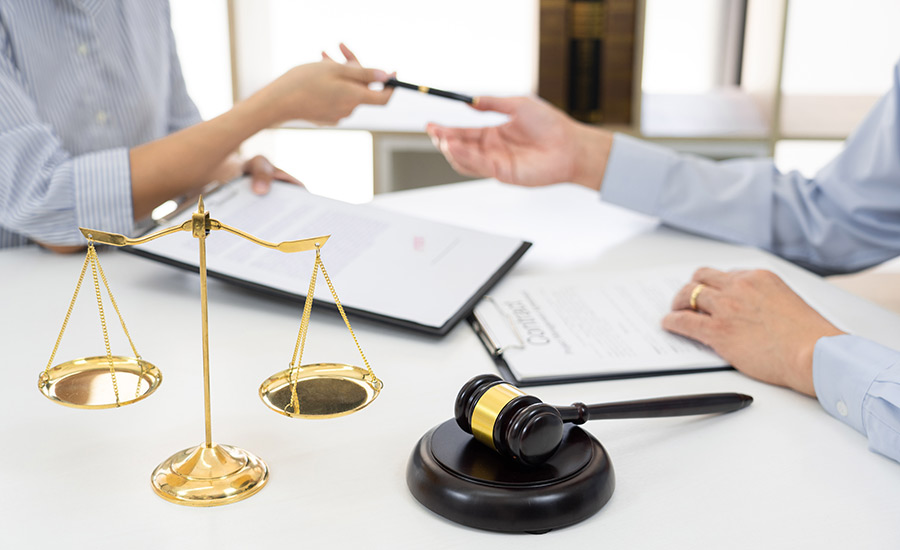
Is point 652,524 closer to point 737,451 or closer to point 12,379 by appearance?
point 737,451

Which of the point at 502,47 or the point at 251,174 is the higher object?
the point at 502,47

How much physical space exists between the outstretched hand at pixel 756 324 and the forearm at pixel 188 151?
635 millimetres

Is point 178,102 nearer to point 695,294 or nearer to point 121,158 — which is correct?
point 121,158

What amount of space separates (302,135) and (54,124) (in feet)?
4.62

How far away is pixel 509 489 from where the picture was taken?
0.55 meters

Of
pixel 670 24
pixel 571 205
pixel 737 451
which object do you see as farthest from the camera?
pixel 670 24

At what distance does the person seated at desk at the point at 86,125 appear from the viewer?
3.65 feet

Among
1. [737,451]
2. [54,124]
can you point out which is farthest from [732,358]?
[54,124]

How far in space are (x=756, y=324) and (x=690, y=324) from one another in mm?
66

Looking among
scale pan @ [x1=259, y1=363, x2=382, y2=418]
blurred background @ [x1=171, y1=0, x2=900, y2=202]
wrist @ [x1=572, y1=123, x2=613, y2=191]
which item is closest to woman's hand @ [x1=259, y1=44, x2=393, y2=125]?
wrist @ [x1=572, y1=123, x2=613, y2=191]

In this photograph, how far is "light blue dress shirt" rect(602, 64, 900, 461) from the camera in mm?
1229

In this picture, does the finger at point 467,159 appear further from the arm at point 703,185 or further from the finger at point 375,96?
the finger at point 375,96

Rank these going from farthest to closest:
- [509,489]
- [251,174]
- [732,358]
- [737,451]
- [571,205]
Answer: [571,205], [251,174], [732,358], [737,451], [509,489]

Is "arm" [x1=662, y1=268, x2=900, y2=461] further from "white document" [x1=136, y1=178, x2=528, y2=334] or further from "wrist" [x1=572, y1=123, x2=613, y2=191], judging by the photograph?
"wrist" [x1=572, y1=123, x2=613, y2=191]
